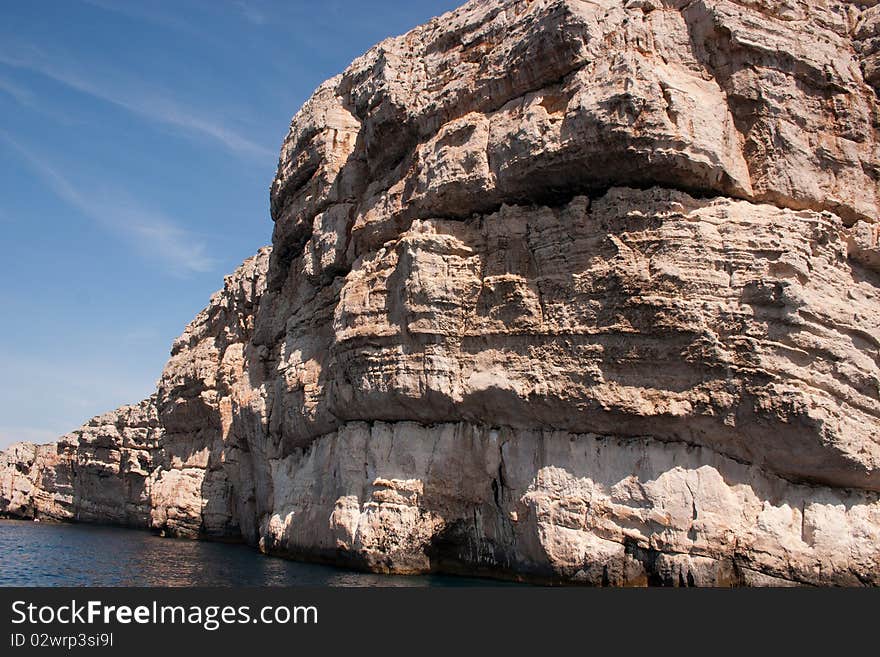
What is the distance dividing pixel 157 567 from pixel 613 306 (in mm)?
16489

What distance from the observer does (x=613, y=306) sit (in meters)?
20.0

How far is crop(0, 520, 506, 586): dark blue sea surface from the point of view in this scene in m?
21.0

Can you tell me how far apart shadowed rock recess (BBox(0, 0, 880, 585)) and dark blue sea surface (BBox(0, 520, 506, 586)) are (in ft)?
4.80

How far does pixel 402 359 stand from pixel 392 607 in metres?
9.08

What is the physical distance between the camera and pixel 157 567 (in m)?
25.7

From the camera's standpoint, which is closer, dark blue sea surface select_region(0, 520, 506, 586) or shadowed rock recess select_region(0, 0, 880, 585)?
shadowed rock recess select_region(0, 0, 880, 585)

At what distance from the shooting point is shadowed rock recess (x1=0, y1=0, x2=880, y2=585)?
1848 centimetres

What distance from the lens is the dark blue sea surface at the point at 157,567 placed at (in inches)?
828

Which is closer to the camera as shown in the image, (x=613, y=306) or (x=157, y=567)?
(x=613, y=306)

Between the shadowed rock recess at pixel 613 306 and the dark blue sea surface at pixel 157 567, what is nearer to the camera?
the shadowed rock recess at pixel 613 306

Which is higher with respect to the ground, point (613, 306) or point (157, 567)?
point (613, 306)

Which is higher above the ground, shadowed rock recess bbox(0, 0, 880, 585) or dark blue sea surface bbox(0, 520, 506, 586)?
shadowed rock recess bbox(0, 0, 880, 585)

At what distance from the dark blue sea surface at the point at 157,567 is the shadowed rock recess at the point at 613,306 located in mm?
1463

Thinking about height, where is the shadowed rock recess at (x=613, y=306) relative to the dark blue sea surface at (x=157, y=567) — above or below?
above
